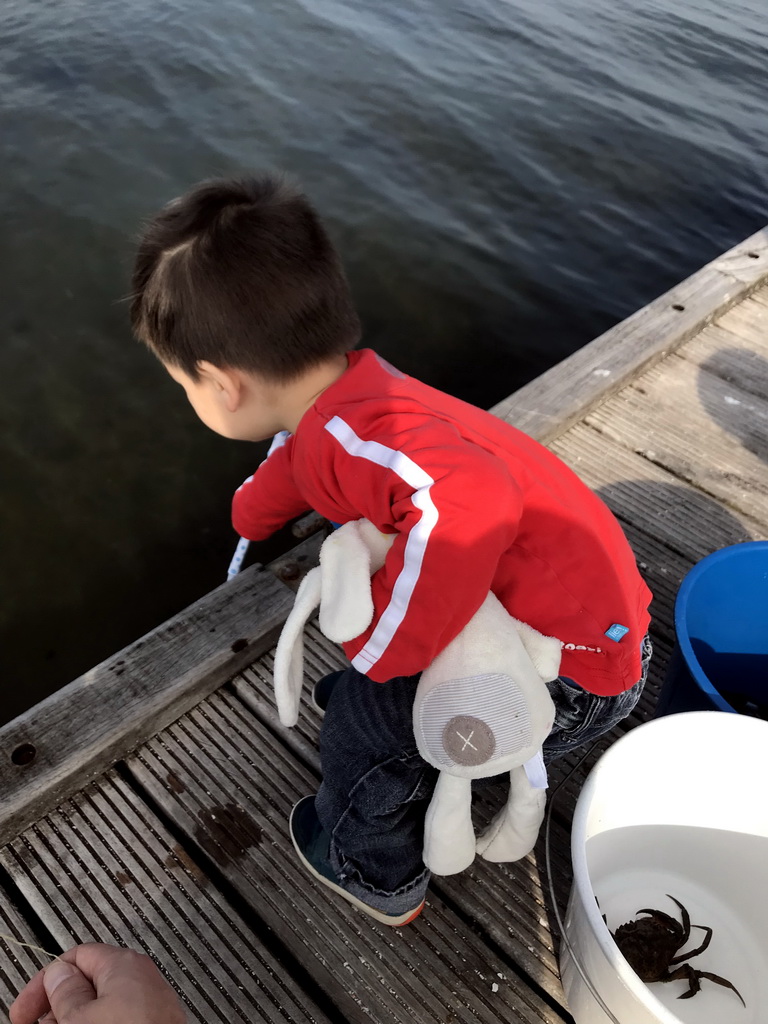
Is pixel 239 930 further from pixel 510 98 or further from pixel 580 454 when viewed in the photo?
pixel 510 98

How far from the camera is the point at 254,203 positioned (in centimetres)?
139

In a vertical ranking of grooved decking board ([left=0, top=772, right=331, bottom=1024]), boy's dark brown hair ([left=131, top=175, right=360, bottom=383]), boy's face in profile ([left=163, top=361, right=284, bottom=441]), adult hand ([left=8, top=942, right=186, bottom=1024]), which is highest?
boy's dark brown hair ([left=131, top=175, right=360, bottom=383])

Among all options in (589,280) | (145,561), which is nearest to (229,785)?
(145,561)

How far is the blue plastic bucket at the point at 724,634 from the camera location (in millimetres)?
1641

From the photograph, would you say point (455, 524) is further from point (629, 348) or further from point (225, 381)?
point (629, 348)

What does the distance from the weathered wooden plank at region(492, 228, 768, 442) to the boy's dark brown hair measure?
1.38 metres

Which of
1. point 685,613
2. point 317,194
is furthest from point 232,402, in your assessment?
point 317,194

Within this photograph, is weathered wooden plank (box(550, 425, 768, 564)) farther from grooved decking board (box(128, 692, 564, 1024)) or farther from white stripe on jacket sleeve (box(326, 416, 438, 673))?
white stripe on jacket sleeve (box(326, 416, 438, 673))

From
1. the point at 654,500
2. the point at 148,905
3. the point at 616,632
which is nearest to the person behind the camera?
the point at 616,632

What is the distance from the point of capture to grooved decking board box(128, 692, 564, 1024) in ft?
5.06

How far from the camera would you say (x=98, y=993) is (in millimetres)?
927

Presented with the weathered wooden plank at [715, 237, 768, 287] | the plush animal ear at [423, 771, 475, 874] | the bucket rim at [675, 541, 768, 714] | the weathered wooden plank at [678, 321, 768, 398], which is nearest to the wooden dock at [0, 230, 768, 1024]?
the plush animal ear at [423, 771, 475, 874]

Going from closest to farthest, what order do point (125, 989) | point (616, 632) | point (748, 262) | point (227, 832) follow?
point (125, 989)
point (616, 632)
point (227, 832)
point (748, 262)

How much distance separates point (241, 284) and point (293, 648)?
66 cm
